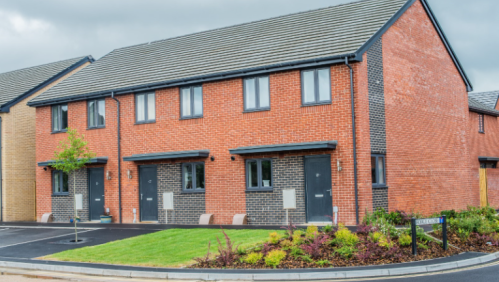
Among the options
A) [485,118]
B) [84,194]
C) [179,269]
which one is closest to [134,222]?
[84,194]

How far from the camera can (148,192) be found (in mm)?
22703

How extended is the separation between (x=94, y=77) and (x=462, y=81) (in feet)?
58.1

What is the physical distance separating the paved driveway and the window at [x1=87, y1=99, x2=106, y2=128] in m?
5.14

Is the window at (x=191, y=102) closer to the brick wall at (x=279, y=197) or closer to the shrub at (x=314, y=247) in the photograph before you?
the brick wall at (x=279, y=197)

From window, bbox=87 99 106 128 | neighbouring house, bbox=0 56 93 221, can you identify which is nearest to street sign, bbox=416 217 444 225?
window, bbox=87 99 106 128

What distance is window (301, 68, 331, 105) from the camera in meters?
18.7

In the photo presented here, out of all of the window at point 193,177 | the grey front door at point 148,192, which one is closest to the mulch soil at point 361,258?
the window at point 193,177

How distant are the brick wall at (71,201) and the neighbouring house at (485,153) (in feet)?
60.5

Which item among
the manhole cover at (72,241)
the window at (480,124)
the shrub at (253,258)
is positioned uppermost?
the window at (480,124)

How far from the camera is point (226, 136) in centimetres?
2069

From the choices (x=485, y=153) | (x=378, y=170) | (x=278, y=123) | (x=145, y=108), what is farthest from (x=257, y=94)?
(x=485, y=153)

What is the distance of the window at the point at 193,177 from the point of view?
21.4 m

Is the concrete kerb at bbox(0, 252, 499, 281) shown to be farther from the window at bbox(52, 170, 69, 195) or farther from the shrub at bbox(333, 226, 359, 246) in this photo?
the window at bbox(52, 170, 69, 195)

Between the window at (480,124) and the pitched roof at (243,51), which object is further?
the window at (480,124)
